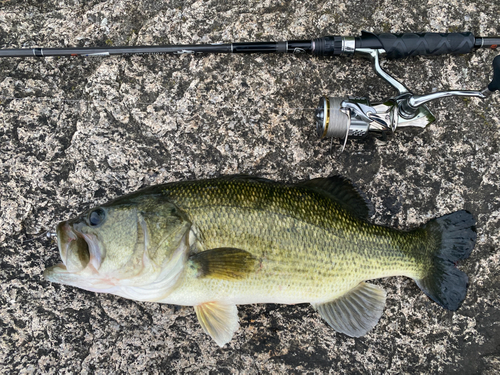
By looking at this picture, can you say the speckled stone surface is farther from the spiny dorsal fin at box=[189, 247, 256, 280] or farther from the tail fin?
the spiny dorsal fin at box=[189, 247, 256, 280]

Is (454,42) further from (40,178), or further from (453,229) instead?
(40,178)

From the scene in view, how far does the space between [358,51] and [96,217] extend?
2.05m

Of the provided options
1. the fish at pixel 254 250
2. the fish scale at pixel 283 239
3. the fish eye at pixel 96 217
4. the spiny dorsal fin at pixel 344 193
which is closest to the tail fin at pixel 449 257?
the fish at pixel 254 250

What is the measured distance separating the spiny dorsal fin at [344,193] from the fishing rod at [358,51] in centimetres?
34

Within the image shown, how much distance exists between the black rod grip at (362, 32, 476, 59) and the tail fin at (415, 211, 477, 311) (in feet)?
3.85

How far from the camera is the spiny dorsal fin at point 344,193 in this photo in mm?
2240

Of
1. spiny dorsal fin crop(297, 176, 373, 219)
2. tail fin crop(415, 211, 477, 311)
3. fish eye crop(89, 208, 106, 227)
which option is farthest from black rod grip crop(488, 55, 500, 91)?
fish eye crop(89, 208, 106, 227)

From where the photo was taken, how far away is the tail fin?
7.39 ft

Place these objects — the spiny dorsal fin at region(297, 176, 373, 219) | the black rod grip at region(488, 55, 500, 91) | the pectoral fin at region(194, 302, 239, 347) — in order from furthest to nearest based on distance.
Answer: the spiny dorsal fin at region(297, 176, 373, 219)
the pectoral fin at region(194, 302, 239, 347)
the black rod grip at region(488, 55, 500, 91)

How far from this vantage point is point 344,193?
226 centimetres

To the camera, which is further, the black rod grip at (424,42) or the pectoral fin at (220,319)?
the black rod grip at (424,42)

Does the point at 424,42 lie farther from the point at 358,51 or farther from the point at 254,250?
the point at 254,250

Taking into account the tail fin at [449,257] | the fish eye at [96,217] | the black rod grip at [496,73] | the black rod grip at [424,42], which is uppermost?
the black rod grip at [424,42]

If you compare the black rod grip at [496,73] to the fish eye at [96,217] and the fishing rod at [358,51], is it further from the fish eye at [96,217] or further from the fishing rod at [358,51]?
the fish eye at [96,217]
